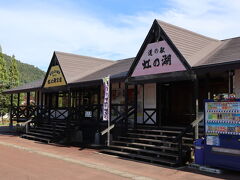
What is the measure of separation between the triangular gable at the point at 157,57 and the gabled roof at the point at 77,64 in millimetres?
6762

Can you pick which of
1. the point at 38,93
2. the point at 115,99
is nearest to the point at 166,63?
the point at 115,99

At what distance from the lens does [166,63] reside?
41.6 feet

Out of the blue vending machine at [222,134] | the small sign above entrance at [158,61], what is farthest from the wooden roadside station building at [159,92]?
the blue vending machine at [222,134]

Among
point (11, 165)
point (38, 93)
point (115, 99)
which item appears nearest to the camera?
point (11, 165)

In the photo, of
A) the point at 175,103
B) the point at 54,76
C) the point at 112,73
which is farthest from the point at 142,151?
the point at 54,76

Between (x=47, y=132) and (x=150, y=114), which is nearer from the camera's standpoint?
(x=150, y=114)

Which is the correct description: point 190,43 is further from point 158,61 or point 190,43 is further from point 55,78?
point 55,78

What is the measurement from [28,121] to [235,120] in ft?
53.5

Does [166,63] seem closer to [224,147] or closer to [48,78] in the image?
[224,147]

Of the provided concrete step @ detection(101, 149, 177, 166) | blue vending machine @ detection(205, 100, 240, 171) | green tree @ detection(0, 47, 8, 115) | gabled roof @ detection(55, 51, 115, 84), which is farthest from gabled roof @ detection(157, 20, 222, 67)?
green tree @ detection(0, 47, 8, 115)

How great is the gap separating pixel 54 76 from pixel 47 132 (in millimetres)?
4239

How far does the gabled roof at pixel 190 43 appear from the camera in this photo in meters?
12.3

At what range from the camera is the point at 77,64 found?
21.7 m

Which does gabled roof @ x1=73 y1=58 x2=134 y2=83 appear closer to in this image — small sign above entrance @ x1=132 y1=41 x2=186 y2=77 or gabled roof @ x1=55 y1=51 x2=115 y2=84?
gabled roof @ x1=55 y1=51 x2=115 y2=84
